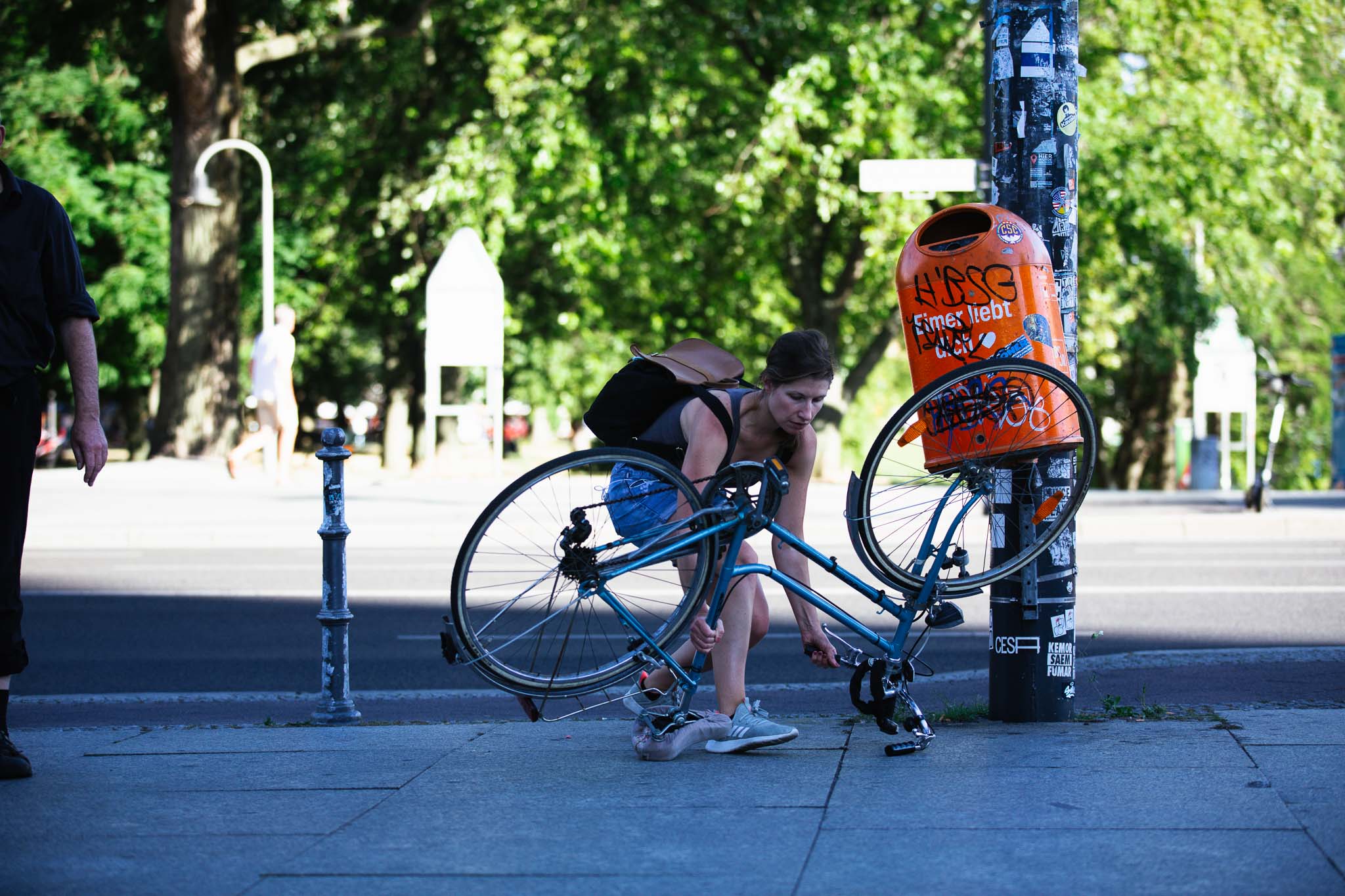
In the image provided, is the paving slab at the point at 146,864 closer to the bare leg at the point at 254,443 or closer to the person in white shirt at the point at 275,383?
the person in white shirt at the point at 275,383

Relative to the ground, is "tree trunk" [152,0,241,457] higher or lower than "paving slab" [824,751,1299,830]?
higher

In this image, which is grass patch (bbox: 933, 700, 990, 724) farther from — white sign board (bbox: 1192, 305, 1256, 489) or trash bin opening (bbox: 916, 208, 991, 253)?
white sign board (bbox: 1192, 305, 1256, 489)

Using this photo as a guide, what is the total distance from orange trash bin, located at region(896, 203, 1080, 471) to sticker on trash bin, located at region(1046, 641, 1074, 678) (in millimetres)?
854

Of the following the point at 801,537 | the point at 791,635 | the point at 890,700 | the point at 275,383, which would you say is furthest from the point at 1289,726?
the point at 275,383

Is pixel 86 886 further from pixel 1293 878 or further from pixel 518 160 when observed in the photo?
pixel 518 160

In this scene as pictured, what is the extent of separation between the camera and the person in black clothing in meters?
4.51

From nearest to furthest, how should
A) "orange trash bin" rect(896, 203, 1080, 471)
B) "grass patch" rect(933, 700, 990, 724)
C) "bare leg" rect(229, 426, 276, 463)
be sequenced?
"orange trash bin" rect(896, 203, 1080, 471) < "grass patch" rect(933, 700, 990, 724) < "bare leg" rect(229, 426, 276, 463)

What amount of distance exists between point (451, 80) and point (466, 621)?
2421 centimetres

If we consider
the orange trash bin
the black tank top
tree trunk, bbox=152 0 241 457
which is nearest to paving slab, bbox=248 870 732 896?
the black tank top

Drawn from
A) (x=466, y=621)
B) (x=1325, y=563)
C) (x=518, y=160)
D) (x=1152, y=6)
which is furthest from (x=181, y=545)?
(x=1152, y=6)

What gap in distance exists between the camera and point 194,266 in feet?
70.0

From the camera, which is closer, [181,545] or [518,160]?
[181,545]

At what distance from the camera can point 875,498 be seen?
470 centimetres

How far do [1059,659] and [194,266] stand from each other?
18.2 metres
